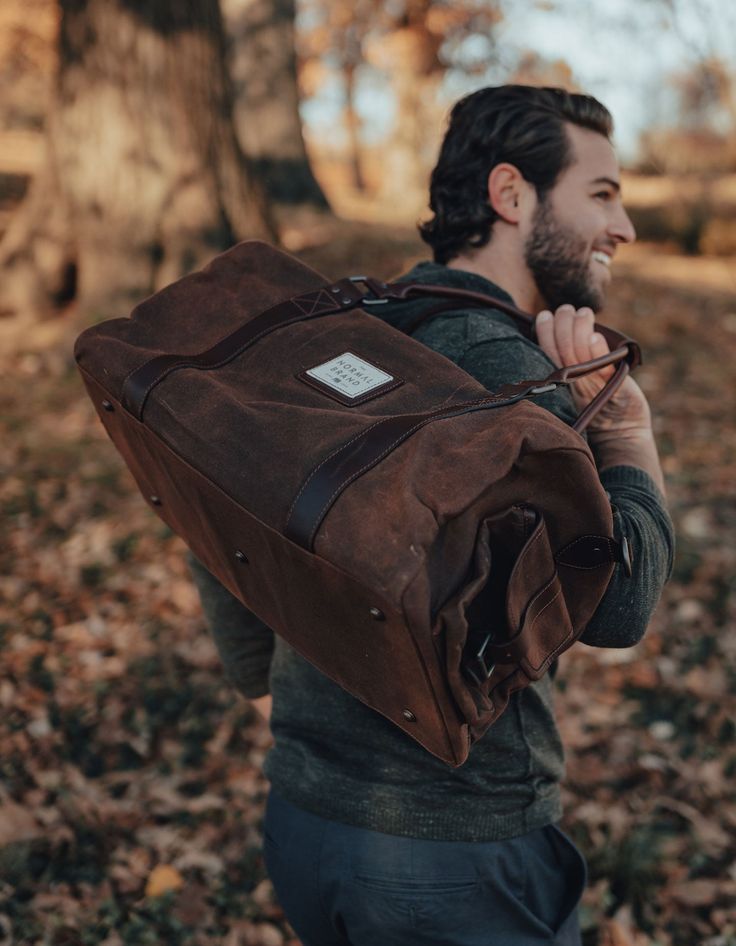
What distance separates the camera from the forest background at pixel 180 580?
3076 mm

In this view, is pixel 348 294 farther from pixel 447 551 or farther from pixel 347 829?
pixel 347 829

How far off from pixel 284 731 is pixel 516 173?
1339mm

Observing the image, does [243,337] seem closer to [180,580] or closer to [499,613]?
[499,613]

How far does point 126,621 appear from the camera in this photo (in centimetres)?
421

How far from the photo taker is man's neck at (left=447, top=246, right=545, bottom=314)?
2.03 meters

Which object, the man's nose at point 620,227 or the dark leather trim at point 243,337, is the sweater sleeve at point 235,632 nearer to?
the dark leather trim at point 243,337

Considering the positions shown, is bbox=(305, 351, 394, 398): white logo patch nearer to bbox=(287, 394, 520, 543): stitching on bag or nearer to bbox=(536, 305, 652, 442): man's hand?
bbox=(287, 394, 520, 543): stitching on bag

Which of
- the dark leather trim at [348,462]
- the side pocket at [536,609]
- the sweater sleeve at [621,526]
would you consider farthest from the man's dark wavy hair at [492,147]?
the side pocket at [536,609]

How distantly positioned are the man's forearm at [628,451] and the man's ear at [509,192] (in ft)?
1.91

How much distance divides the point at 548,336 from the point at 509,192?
1.66 feet

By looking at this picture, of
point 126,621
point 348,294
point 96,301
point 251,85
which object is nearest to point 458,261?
point 348,294

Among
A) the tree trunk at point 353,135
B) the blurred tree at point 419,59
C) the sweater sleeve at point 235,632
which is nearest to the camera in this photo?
the sweater sleeve at point 235,632

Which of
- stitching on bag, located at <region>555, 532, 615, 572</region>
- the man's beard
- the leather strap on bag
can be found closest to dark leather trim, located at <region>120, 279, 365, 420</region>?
the leather strap on bag

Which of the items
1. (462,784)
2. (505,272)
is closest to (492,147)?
(505,272)
